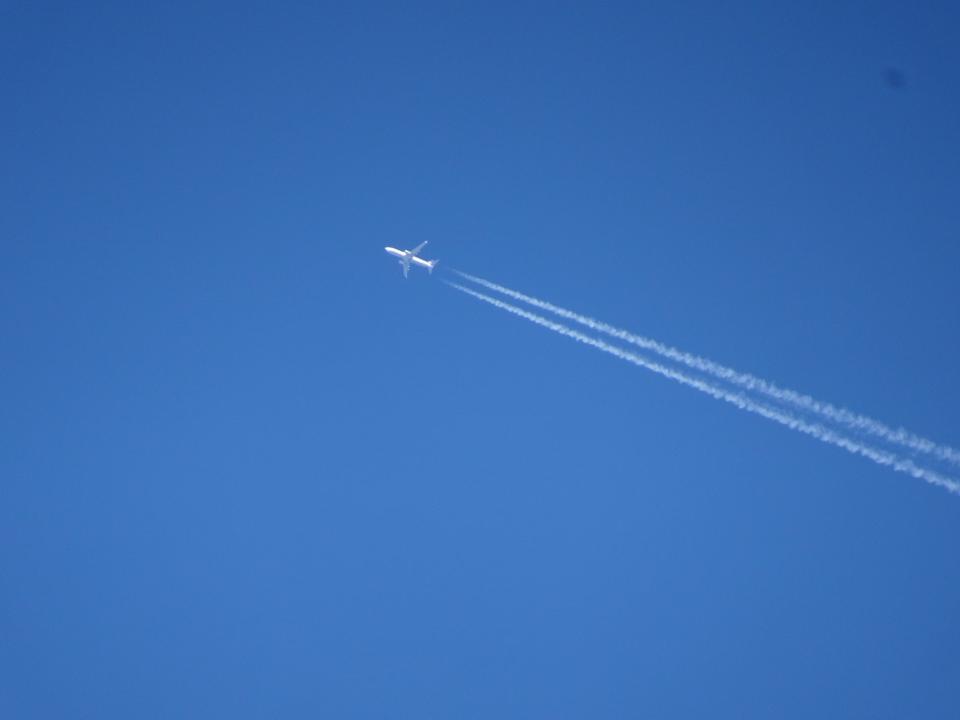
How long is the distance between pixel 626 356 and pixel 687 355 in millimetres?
2259

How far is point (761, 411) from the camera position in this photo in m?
26.7

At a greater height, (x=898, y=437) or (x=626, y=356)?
(x=626, y=356)

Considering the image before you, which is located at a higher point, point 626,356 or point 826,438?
point 626,356

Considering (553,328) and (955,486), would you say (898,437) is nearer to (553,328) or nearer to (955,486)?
(955,486)

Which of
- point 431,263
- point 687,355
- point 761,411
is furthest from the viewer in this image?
point 431,263

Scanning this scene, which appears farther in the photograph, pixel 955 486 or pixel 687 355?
pixel 687 355

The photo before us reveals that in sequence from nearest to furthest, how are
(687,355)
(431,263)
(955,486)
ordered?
(955,486), (687,355), (431,263)

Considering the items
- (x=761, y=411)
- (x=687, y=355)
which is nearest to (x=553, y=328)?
(x=687, y=355)

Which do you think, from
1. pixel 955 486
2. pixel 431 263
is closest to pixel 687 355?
pixel 955 486

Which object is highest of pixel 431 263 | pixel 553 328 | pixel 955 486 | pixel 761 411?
pixel 431 263

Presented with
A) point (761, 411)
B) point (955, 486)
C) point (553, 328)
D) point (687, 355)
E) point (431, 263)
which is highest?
point (431, 263)

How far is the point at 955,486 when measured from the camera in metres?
23.4

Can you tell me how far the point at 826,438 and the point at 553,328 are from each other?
36.3 ft

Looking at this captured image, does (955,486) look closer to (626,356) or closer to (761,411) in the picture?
(761,411)
